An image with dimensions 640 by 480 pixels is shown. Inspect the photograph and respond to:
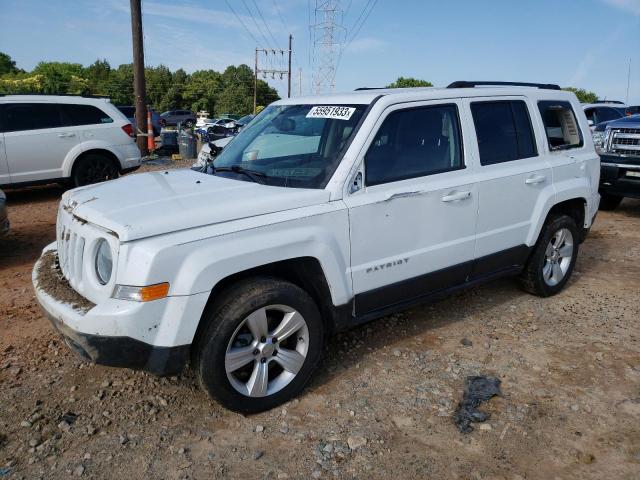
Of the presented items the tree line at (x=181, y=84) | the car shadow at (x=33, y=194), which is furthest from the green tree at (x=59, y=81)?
the car shadow at (x=33, y=194)

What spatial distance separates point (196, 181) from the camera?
3508 mm

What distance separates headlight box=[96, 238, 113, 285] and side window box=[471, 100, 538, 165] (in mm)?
2669

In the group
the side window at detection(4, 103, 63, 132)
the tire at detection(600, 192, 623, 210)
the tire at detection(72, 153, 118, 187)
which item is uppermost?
the side window at detection(4, 103, 63, 132)

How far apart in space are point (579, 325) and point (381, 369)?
188 cm

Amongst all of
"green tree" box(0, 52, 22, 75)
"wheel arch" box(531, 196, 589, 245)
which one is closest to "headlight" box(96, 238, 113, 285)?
"wheel arch" box(531, 196, 589, 245)

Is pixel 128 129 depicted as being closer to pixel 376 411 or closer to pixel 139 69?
pixel 139 69

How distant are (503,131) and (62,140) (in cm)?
748

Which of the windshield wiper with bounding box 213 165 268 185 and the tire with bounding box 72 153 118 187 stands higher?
the windshield wiper with bounding box 213 165 268 185

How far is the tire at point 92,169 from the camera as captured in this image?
9109 millimetres

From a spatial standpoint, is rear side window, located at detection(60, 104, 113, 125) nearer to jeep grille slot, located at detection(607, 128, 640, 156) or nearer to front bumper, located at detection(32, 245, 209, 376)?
front bumper, located at detection(32, 245, 209, 376)

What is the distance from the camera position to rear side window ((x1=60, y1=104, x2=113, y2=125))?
9039 millimetres

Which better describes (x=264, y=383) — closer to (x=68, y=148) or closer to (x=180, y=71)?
(x=68, y=148)

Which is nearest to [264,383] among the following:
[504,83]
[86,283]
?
[86,283]

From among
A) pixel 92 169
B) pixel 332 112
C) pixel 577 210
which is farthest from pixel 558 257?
pixel 92 169
